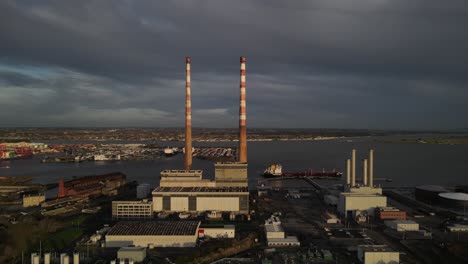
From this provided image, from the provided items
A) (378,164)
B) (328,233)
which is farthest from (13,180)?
(378,164)

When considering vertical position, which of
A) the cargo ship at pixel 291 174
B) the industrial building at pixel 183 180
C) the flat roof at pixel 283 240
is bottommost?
the flat roof at pixel 283 240

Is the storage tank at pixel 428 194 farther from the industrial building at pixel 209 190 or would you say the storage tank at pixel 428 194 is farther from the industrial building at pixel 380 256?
the industrial building at pixel 380 256

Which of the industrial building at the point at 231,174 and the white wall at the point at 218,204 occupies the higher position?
the industrial building at the point at 231,174

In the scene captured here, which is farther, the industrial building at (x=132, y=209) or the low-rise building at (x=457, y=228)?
A: the industrial building at (x=132, y=209)

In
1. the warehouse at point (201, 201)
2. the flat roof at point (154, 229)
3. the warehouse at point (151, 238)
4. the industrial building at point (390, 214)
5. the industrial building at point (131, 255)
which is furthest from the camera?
the warehouse at point (201, 201)

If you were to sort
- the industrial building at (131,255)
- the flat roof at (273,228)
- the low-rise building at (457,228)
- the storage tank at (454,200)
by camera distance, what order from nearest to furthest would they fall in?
the industrial building at (131,255)
the flat roof at (273,228)
the low-rise building at (457,228)
the storage tank at (454,200)

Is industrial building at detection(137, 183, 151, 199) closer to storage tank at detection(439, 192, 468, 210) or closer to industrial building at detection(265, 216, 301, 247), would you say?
industrial building at detection(265, 216, 301, 247)

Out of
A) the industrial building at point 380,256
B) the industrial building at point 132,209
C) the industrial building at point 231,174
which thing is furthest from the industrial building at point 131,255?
the industrial building at point 231,174
